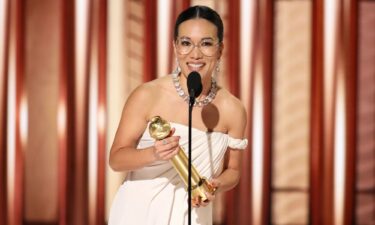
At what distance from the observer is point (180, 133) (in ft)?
3.04

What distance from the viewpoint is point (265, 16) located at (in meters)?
1.66

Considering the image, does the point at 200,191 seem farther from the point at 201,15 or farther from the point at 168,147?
the point at 201,15

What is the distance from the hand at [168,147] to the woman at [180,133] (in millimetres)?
61

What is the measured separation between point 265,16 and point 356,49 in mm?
219

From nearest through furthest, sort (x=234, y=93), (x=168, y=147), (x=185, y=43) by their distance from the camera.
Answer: (x=168, y=147), (x=185, y=43), (x=234, y=93)

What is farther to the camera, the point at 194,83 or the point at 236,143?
the point at 236,143

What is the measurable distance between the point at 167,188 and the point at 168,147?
11 cm

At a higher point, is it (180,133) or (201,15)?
(201,15)

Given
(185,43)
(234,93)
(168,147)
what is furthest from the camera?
(234,93)

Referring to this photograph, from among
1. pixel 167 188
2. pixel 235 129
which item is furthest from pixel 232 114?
pixel 167 188

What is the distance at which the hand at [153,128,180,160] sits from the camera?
0.85 meters

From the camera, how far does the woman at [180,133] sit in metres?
0.93

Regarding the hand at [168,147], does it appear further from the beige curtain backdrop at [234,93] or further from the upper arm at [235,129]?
the beige curtain backdrop at [234,93]

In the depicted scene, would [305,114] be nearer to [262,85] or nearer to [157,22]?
[262,85]
